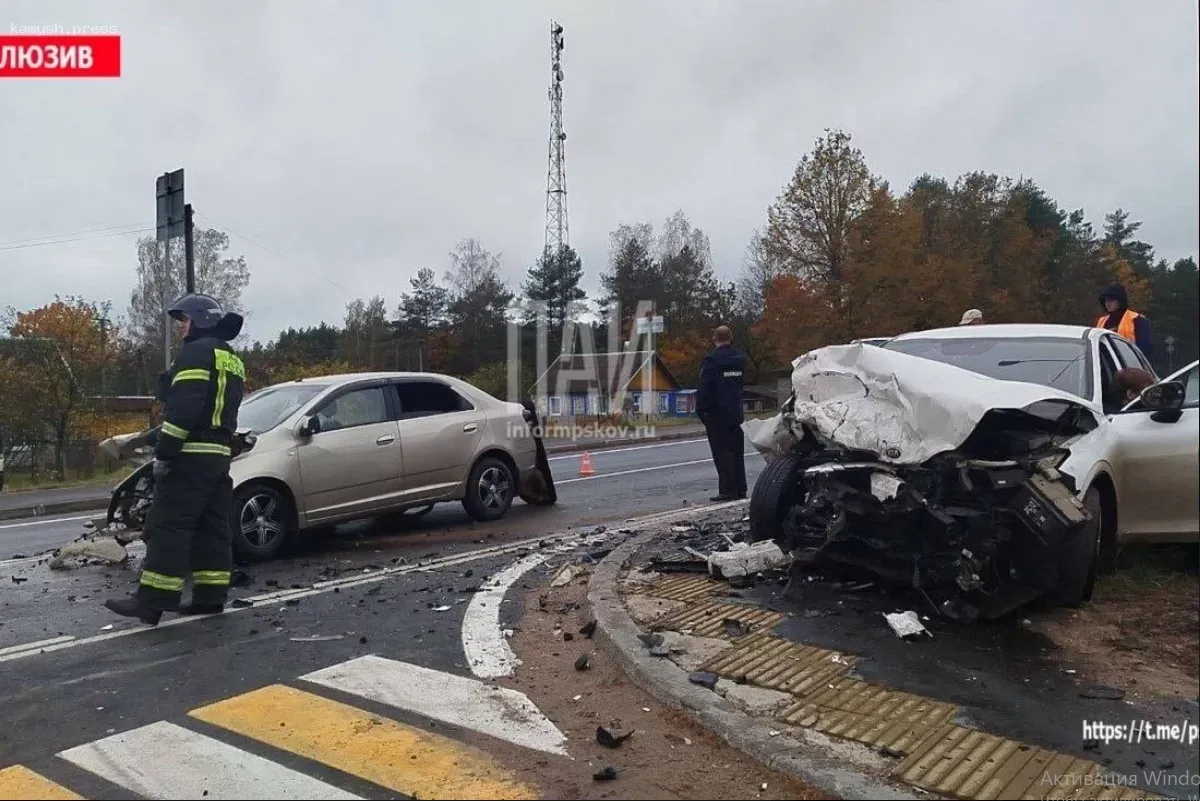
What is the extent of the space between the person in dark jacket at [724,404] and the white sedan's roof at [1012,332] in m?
3.09

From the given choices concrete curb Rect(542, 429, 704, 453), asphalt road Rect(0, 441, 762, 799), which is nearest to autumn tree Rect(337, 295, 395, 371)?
concrete curb Rect(542, 429, 704, 453)

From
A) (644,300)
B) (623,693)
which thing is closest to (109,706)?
(623,693)

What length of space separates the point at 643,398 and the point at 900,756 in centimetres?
3949

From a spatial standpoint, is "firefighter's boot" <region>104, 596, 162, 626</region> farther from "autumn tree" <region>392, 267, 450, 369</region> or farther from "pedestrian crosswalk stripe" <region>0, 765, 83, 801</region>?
"autumn tree" <region>392, 267, 450, 369</region>

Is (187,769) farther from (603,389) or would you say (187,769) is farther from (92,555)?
(603,389)

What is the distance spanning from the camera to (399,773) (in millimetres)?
3338

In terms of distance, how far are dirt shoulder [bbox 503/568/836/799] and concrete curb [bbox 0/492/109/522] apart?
441 inches

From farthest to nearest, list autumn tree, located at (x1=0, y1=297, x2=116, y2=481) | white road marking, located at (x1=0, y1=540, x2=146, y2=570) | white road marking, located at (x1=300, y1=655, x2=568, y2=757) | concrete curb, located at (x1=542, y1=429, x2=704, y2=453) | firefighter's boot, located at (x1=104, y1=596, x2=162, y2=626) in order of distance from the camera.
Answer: concrete curb, located at (x1=542, y1=429, x2=704, y2=453) < autumn tree, located at (x1=0, y1=297, x2=116, y2=481) < white road marking, located at (x1=0, y1=540, x2=146, y2=570) < firefighter's boot, located at (x1=104, y1=596, x2=162, y2=626) < white road marking, located at (x1=300, y1=655, x2=568, y2=757)

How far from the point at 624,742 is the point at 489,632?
1.80 metres

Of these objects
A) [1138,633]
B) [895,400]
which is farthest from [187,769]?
[1138,633]

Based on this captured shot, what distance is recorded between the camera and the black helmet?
5.81m

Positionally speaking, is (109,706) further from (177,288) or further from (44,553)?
(177,288)

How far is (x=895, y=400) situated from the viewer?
475cm

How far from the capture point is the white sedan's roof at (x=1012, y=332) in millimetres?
6117
